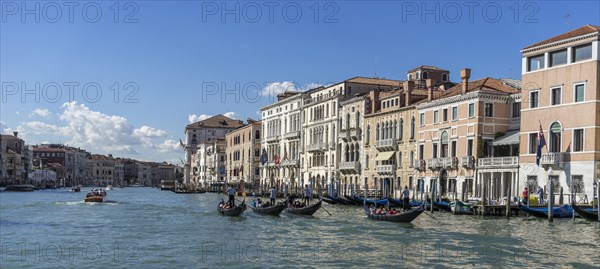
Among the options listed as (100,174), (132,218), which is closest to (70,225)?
(132,218)

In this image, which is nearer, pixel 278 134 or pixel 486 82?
pixel 486 82

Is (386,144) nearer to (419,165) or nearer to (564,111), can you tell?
(419,165)

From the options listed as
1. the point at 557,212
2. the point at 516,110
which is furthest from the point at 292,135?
the point at 557,212

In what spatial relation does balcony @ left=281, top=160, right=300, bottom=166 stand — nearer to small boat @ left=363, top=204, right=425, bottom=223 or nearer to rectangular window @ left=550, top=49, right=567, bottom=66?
rectangular window @ left=550, top=49, right=567, bottom=66

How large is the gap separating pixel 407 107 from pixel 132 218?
1406cm

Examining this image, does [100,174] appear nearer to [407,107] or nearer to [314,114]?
[314,114]

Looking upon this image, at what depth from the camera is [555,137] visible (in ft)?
79.3

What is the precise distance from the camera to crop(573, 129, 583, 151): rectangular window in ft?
75.8

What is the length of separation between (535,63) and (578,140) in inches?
128

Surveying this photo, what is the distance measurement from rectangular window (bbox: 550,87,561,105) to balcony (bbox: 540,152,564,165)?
172cm

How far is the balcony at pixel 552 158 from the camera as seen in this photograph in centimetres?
2352

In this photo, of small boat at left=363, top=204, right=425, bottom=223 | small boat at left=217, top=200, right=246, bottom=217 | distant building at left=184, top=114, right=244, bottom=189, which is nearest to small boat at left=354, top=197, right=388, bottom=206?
small boat at left=217, top=200, right=246, bottom=217

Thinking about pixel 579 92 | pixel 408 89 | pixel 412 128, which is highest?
pixel 408 89

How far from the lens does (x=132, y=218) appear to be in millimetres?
23562
